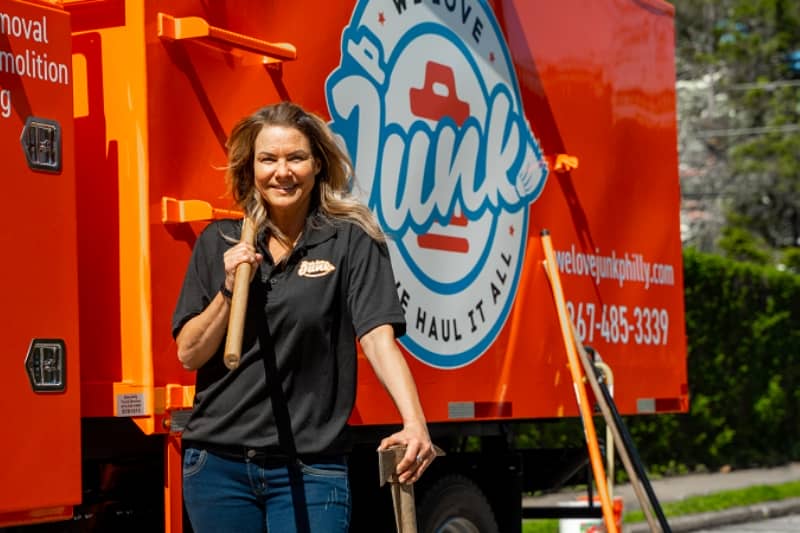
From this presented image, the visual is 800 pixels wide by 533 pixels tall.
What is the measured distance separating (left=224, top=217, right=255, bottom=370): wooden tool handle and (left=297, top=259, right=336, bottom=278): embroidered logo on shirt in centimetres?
28

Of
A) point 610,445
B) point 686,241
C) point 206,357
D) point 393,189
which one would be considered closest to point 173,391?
point 206,357

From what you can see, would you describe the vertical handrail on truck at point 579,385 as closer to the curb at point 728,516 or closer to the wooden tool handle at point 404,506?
the wooden tool handle at point 404,506

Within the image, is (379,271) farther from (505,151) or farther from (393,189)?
(505,151)

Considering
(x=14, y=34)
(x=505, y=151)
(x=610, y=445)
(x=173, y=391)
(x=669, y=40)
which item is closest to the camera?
(x=14, y=34)

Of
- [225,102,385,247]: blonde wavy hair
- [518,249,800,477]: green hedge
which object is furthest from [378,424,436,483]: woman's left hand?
[518,249,800,477]: green hedge

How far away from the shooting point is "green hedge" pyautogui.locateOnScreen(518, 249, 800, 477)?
1741 centimetres

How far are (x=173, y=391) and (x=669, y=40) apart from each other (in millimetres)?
4910

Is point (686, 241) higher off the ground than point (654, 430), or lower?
higher

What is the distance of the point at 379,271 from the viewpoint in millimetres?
3998

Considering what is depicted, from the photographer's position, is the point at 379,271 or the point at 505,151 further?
the point at 505,151

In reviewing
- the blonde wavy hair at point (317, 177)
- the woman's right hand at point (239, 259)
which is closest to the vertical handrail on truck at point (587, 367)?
the blonde wavy hair at point (317, 177)

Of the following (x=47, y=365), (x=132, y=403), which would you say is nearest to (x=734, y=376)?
(x=132, y=403)

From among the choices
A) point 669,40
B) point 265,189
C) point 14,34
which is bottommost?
point 265,189

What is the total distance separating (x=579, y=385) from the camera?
7.23m
